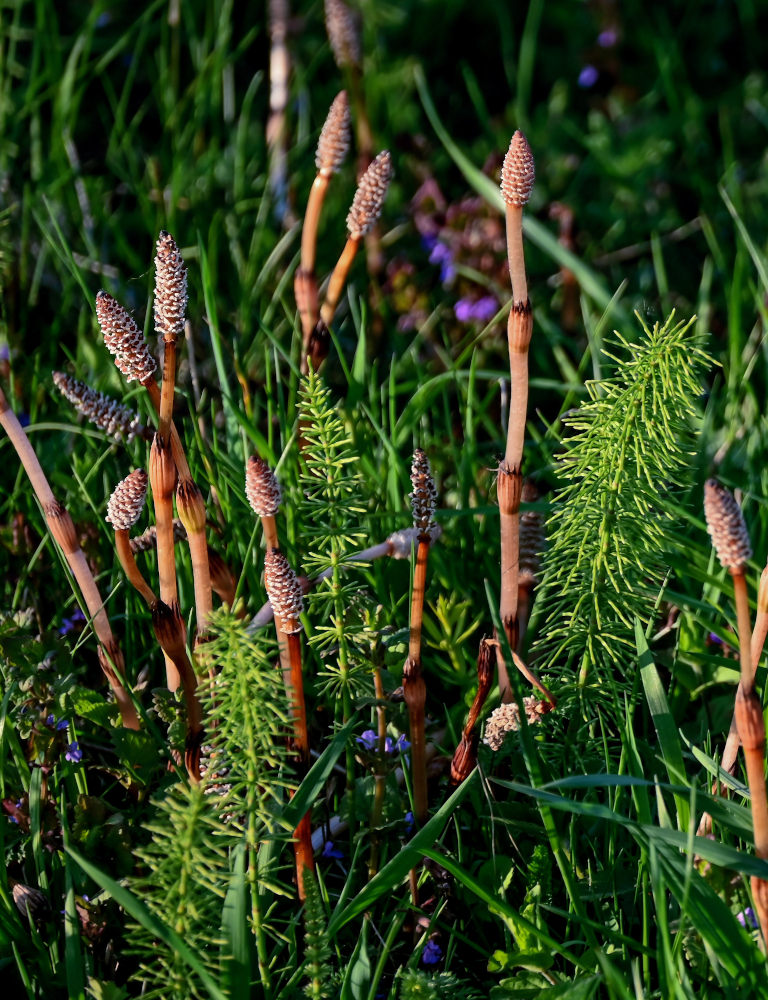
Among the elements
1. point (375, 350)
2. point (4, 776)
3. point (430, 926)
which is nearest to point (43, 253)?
point (375, 350)

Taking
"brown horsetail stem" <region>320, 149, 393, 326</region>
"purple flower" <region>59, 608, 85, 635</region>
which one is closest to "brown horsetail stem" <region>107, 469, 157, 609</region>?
"purple flower" <region>59, 608, 85, 635</region>

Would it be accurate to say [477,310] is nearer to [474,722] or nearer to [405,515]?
[405,515]

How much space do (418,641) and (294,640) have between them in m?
0.21

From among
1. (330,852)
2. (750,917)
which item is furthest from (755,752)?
(330,852)

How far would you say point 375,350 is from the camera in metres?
3.13

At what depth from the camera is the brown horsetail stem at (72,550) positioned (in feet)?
5.20

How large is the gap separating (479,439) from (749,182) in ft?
5.27

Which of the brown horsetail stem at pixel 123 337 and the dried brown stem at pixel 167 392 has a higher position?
the brown horsetail stem at pixel 123 337

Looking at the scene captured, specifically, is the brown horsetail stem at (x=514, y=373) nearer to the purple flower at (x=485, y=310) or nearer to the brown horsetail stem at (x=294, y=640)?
the brown horsetail stem at (x=294, y=640)

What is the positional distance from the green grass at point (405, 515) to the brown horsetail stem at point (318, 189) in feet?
0.35

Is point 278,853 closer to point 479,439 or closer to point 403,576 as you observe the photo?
point 403,576

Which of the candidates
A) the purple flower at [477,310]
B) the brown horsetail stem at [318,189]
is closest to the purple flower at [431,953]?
the brown horsetail stem at [318,189]

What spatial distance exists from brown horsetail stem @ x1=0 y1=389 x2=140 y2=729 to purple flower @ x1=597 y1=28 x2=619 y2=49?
10.2 ft

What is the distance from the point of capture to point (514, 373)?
1.59 m
